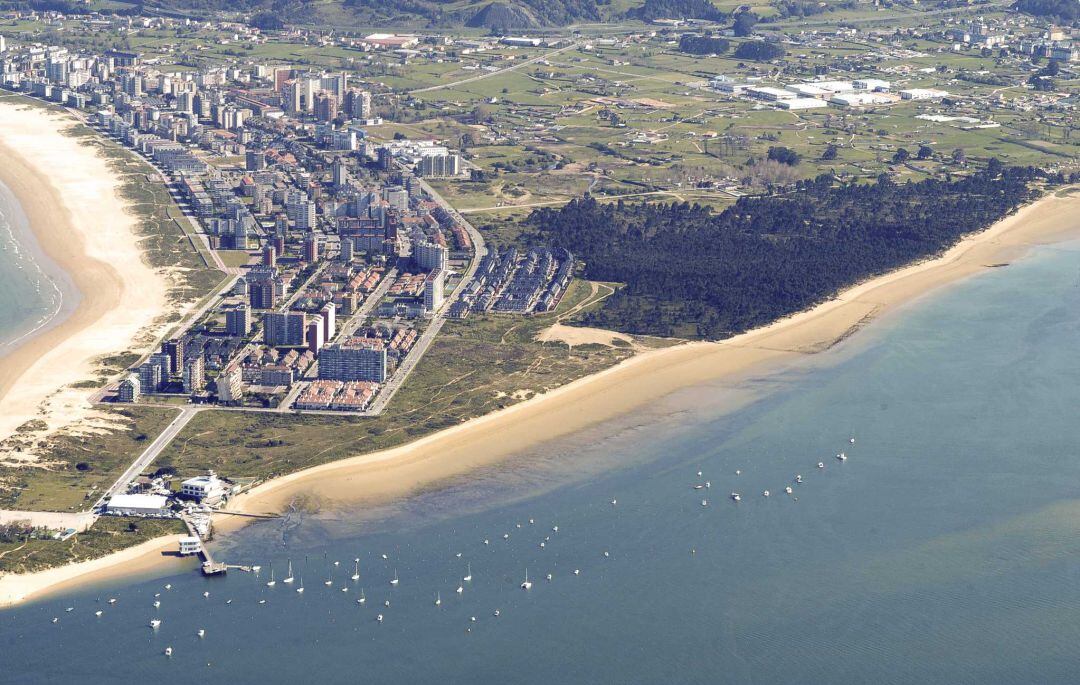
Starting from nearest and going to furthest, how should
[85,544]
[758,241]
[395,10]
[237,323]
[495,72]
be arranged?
[85,544], [237,323], [758,241], [495,72], [395,10]

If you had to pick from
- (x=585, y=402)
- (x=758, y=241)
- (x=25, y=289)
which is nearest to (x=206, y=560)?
(x=585, y=402)

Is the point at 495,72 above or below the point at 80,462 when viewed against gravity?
above

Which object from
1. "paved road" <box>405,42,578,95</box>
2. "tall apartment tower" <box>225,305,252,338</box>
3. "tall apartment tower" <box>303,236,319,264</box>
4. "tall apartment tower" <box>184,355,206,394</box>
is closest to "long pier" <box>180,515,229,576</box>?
"tall apartment tower" <box>184,355,206,394</box>

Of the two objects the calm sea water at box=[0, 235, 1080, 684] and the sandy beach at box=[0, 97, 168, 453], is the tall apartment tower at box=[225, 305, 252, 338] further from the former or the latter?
the calm sea water at box=[0, 235, 1080, 684]

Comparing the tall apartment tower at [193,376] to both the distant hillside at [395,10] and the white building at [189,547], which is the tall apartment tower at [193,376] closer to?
the white building at [189,547]

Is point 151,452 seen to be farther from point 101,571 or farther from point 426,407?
point 426,407

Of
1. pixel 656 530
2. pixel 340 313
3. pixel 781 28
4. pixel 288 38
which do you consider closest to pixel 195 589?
pixel 656 530

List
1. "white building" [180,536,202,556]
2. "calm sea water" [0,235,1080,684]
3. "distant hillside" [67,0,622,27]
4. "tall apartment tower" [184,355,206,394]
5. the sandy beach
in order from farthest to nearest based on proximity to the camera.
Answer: "distant hillside" [67,0,622,27] < "tall apartment tower" [184,355,206,394] < the sandy beach < "white building" [180,536,202,556] < "calm sea water" [0,235,1080,684]
